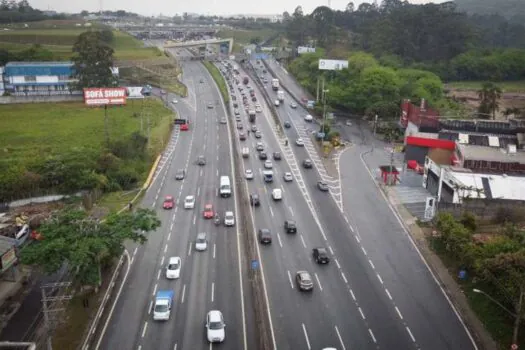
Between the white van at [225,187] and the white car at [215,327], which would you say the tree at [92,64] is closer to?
the white van at [225,187]

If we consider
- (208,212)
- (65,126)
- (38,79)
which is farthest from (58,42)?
(208,212)

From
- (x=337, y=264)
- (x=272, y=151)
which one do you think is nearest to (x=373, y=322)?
(x=337, y=264)

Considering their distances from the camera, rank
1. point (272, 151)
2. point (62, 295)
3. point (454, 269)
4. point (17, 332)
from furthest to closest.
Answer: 1. point (272, 151)
2. point (454, 269)
3. point (62, 295)
4. point (17, 332)

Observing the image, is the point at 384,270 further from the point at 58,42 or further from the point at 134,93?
the point at 58,42

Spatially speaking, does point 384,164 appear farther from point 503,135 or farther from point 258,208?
point 258,208

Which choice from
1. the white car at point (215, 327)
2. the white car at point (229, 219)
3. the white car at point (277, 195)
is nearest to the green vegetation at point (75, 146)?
the white car at point (229, 219)

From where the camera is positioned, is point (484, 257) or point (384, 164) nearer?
point (484, 257)
